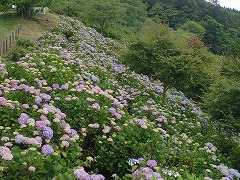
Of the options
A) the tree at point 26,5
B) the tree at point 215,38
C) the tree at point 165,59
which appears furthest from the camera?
the tree at point 215,38

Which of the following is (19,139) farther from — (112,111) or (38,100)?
(112,111)

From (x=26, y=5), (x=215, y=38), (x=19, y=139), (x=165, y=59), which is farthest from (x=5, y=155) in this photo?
(x=215, y=38)

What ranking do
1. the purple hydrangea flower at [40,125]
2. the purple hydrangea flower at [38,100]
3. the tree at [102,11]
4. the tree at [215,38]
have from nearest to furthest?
1. the purple hydrangea flower at [40,125]
2. the purple hydrangea flower at [38,100]
3. the tree at [102,11]
4. the tree at [215,38]

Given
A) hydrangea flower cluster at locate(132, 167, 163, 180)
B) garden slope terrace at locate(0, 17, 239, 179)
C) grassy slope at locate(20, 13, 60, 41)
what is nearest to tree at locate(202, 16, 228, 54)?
grassy slope at locate(20, 13, 60, 41)

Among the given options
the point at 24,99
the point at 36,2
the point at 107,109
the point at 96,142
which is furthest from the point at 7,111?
the point at 36,2

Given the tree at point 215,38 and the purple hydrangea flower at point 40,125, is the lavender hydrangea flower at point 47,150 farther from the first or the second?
the tree at point 215,38

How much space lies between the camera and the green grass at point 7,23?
15.2 metres

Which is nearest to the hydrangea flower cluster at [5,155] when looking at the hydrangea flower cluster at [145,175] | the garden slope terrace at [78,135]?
the garden slope terrace at [78,135]

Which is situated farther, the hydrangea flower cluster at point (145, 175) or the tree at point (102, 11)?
the tree at point (102, 11)

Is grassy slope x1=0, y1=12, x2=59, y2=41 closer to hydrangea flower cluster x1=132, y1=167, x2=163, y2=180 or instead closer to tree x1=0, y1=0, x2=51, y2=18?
tree x1=0, y1=0, x2=51, y2=18

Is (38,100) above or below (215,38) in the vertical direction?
above

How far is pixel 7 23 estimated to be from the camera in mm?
17359

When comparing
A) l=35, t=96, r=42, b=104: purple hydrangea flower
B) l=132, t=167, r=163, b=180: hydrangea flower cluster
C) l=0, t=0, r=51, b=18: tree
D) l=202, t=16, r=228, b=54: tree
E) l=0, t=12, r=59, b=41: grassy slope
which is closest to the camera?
l=132, t=167, r=163, b=180: hydrangea flower cluster

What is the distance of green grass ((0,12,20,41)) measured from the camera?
49.8 feet
